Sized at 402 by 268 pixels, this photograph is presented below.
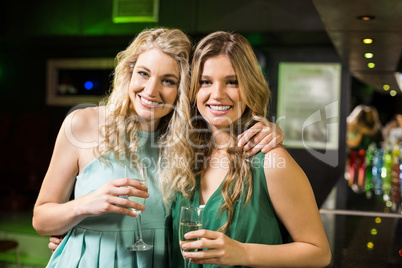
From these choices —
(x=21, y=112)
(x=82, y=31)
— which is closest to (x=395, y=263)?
(x=82, y=31)

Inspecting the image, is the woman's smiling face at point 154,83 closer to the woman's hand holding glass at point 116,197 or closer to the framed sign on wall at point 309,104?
the woman's hand holding glass at point 116,197

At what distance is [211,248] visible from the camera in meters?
1.21

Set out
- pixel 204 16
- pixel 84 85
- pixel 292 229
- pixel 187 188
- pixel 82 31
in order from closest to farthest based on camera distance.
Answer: pixel 292 229, pixel 187 188, pixel 204 16, pixel 82 31, pixel 84 85

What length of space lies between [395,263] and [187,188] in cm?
79

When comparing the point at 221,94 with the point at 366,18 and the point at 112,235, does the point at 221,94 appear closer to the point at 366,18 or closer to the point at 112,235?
the point at 112,235

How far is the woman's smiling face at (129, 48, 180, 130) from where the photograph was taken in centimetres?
164

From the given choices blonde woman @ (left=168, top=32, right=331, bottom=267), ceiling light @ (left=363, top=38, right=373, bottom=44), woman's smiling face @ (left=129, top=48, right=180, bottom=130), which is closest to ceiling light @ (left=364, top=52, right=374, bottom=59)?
ceiling light @ (left=363, top=38, right=373, bottom=44)

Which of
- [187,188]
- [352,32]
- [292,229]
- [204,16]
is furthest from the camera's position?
[204,16]

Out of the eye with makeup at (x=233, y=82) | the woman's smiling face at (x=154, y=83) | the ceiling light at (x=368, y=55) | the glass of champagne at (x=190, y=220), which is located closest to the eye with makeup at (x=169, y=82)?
the woman's smiling face at (x=154, y=83)

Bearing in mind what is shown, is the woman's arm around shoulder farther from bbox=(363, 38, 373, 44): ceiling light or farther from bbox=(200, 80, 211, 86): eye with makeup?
bbox=(363, 38, 373, 44): ceiling light

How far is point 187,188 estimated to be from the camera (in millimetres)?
1547

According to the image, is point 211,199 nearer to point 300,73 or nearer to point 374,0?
point 374,0

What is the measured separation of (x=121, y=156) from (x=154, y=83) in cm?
29

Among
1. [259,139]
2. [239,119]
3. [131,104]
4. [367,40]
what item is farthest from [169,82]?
[367,40]
